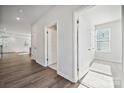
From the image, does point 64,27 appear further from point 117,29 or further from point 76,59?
point 117,29

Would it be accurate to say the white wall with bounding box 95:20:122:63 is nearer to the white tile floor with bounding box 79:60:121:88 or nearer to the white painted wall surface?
the white tile floor with bounding box 79:60:121:88

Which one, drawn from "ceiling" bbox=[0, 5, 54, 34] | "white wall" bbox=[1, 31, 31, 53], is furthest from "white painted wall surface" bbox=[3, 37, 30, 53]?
"ceiling" bbox=[0, 5, 54, 34]

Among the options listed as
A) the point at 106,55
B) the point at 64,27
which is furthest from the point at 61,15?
the point at 106,55

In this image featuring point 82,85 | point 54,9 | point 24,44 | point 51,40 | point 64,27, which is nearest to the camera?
point 82,85

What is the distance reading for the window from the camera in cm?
499

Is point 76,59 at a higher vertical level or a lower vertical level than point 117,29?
lower

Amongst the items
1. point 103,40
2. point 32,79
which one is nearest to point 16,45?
point 32,79

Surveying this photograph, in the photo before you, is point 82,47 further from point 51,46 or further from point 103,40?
point 103,40

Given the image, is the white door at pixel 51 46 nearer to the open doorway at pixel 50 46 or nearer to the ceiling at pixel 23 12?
the open doorway at pixel 50 46

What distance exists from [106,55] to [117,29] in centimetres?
159

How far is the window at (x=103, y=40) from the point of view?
4992mm

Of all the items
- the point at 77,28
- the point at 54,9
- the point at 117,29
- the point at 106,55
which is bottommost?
the point at 106,55

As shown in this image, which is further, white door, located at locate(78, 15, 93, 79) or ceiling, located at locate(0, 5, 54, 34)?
ceiling, located at locate(0, 5, 54, 34)

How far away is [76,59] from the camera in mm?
2174
